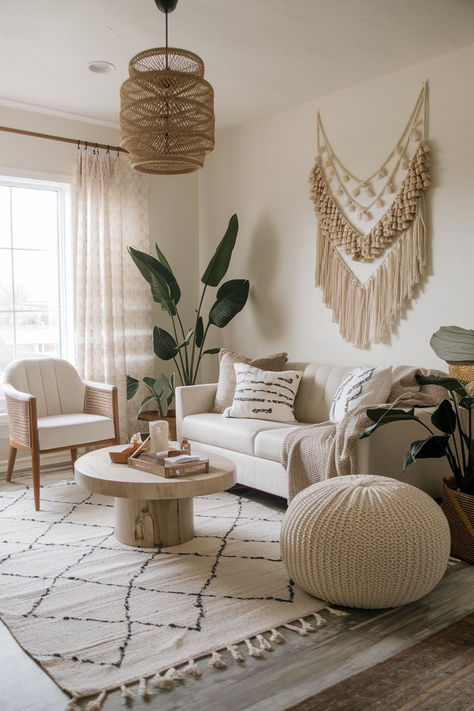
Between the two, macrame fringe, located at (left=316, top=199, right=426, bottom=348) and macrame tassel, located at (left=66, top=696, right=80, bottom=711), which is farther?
macrame fringe, located at (left=316, top=199, right=426, bottom=348)

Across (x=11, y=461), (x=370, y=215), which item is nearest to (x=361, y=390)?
(x=370, y=215)

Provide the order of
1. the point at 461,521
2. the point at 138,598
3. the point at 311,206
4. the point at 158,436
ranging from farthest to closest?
the point at 311,206 < the point at 158,436 < the point at 461,521 < the point at 138,598

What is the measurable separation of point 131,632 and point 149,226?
365 centimetres

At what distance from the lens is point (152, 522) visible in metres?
2.98

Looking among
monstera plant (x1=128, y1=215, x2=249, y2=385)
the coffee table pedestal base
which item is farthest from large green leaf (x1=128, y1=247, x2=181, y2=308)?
the coffee table pedestal base

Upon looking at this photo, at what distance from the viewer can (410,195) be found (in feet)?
12.5

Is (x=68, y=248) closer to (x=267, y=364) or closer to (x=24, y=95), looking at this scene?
(x=24, y=95)

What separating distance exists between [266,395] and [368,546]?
6.21 ft

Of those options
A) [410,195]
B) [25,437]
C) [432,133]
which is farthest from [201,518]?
[432,133]

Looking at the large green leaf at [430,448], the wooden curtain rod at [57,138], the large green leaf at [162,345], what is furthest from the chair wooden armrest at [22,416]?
the large green leaf at [430,448]

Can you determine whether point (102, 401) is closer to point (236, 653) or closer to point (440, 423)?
point (440, 423)

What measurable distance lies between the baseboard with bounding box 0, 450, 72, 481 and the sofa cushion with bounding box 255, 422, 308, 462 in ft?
5.12

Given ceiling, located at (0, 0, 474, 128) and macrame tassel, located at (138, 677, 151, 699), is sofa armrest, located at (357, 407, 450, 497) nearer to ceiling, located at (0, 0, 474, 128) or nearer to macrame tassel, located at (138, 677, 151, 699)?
macrame tassel, located at (138, 677, 151, 699)

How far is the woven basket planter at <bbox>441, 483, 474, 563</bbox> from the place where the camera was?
2807 millimetres
